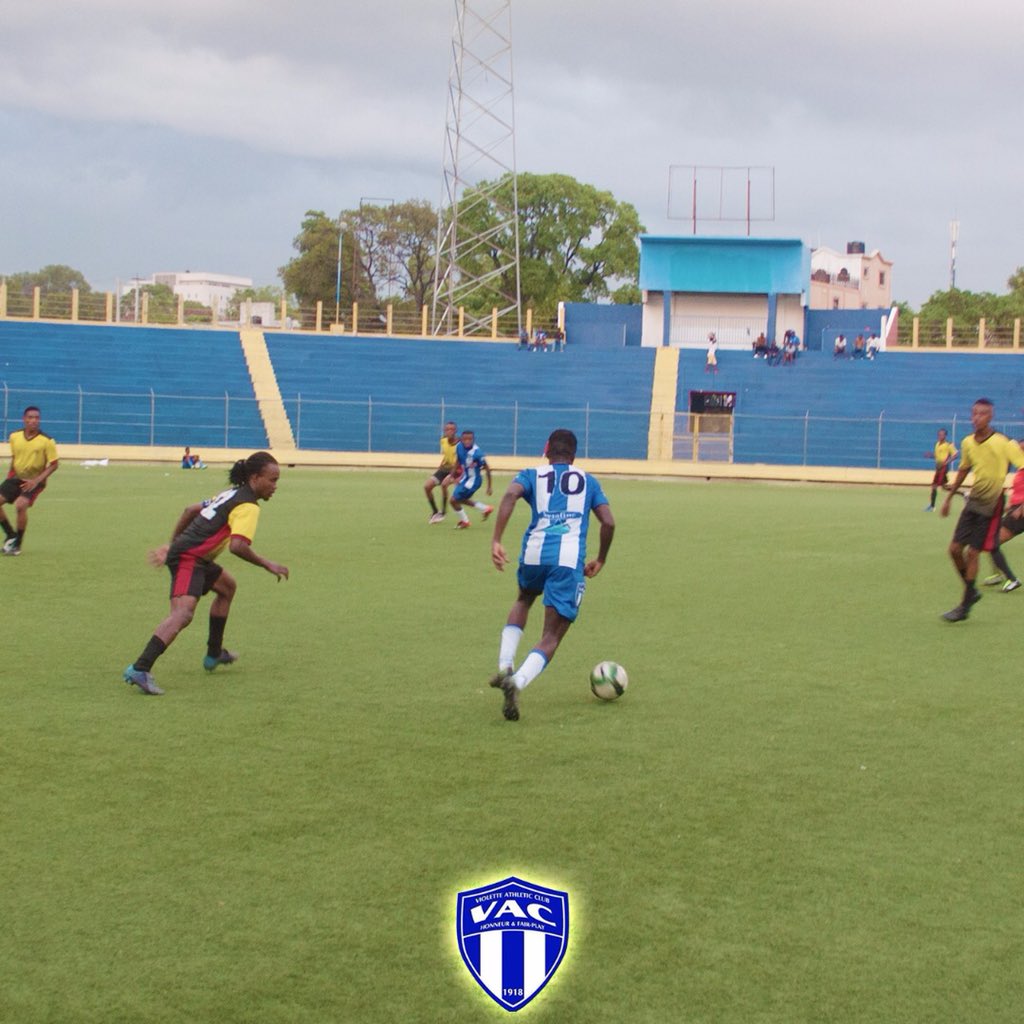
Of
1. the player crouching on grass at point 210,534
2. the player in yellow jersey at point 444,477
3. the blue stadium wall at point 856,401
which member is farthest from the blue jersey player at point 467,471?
the blue stadium wall at point 856,401

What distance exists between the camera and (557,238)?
74.4 metres

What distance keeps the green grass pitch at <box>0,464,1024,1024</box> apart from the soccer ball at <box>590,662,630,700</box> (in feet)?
0.35

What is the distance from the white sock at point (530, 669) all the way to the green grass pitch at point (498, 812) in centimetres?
26

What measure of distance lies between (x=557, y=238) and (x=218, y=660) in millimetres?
68064

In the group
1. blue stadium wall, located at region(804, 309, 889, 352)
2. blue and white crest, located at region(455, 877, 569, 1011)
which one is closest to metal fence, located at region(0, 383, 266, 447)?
blue stadium wall, located at region(804, 309, 889, 352)

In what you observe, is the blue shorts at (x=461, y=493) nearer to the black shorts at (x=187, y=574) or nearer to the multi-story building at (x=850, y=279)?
the black shorts at (x=187, y=574)

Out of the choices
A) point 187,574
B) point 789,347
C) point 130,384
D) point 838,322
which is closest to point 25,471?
point 187,574

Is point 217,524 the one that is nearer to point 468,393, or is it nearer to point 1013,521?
point 1013,521

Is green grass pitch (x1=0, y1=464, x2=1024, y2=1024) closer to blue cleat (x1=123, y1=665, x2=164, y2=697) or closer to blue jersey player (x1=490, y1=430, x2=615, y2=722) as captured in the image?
blue cleat (x1=123, y1=665, x2=164, y2=697)

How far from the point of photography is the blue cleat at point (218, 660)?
862 centimetres

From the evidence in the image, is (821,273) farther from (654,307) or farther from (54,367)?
(54,367)

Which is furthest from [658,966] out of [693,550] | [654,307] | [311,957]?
[654,307]

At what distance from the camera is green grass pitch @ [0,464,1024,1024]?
13.0 feet

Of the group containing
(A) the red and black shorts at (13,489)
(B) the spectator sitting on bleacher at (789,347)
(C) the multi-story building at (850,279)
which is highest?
(C) the multi-story building at (850,279)
